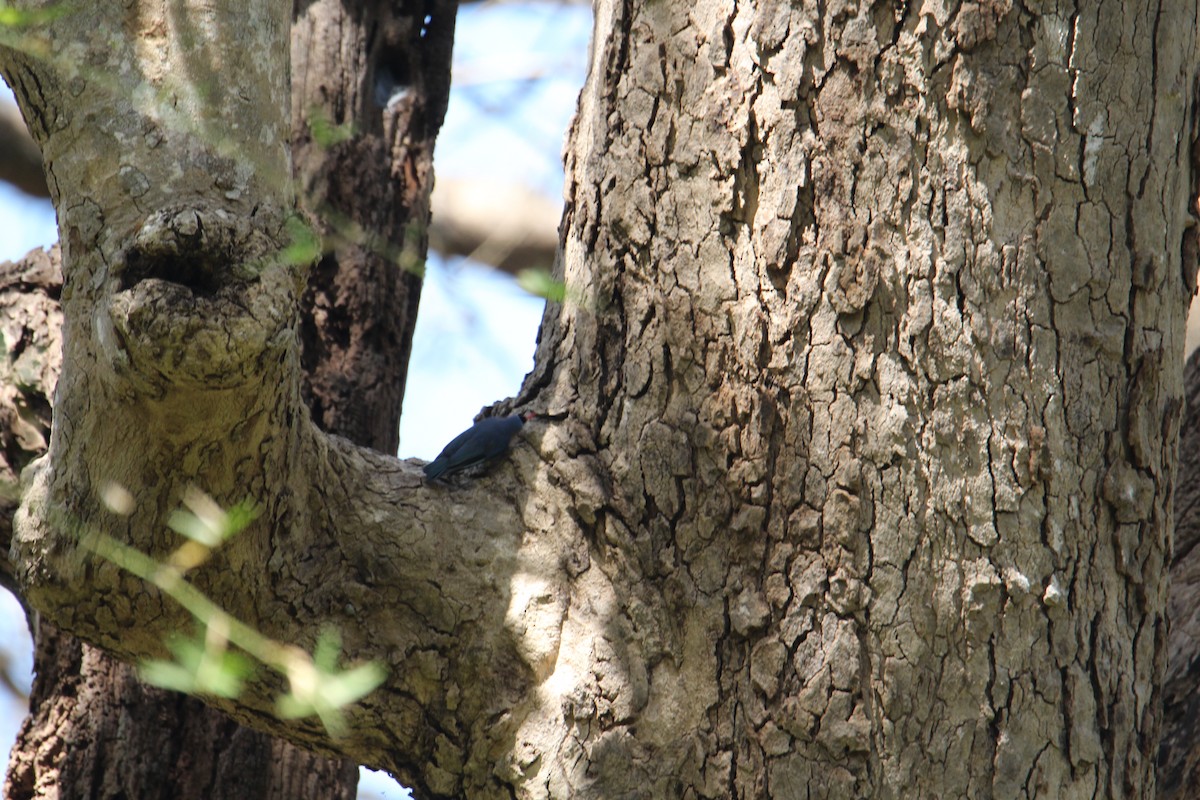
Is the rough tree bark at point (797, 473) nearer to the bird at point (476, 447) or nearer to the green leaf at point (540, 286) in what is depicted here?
the bird at point (476, 447)

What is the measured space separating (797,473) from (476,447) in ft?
1.58

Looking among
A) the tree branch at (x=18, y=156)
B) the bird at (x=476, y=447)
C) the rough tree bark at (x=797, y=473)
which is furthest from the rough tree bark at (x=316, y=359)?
the tree branch at (x=18, y=156)

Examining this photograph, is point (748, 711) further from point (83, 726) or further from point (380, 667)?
point (83, 726)

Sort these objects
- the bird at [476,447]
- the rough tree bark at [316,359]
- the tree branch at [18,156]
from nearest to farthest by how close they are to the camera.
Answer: the bird at [476,447]
the rough tree bark at [316,359]
the tree branch at [18,156]

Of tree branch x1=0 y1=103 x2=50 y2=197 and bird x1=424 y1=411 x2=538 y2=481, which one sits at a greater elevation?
tree branch x1=0 y1=103 x2=50 y2=197

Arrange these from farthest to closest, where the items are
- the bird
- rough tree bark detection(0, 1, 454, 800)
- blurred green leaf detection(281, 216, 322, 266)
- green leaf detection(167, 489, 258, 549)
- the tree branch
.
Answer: the tree branch, rough tree bark detection(0, 1, 454, 800), the bird, green leaf detection(167, 489, 258, 549), blurred green leaf detection(281, 216, 322, 266)

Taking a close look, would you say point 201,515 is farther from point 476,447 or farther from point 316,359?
point 316,359

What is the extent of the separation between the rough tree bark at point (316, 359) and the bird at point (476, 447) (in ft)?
2.23

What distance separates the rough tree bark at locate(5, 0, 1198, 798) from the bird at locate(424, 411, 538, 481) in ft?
0.19

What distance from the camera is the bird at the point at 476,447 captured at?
186 centimetres

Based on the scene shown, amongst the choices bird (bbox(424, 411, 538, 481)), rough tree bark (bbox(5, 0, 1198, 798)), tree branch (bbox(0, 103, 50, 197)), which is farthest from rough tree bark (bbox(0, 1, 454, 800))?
tree branch (bbox(0, 103, 50, 197))

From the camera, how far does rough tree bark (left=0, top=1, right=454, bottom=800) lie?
99.4 inches

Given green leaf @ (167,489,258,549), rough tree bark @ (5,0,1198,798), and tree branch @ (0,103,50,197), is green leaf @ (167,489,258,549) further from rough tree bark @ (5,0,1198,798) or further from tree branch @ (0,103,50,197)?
tree branch @ (0,103,50,197)

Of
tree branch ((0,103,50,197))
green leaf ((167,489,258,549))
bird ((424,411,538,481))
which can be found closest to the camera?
green leaf ((167,489,258,549))
